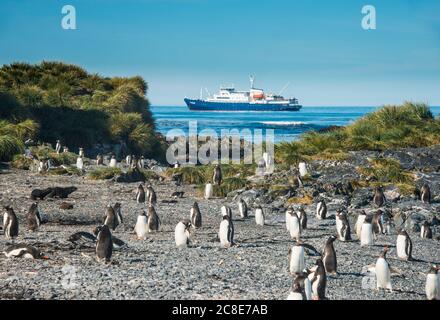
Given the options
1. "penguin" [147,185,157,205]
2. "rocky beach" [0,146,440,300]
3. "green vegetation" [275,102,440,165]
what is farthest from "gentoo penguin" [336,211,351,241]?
"green vegetation" [275,102,440,165]

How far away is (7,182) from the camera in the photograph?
18672 mm

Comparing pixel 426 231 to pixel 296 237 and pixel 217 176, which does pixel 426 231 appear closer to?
pixel 296 237

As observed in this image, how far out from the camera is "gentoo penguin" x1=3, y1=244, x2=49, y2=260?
9625 mm

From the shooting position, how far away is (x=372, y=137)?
82.0 feet

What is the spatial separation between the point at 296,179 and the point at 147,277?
35.9 ft

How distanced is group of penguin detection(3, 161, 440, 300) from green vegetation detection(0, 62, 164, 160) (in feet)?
34.1

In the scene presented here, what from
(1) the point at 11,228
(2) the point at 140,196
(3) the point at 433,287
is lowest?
(3) the point at 433,287

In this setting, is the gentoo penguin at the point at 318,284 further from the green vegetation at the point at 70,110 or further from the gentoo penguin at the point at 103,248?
the green vegetation at the point at 70,110

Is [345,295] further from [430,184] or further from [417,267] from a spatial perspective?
[430,184]

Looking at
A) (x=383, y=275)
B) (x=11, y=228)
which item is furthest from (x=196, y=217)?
(x=383, y=275)

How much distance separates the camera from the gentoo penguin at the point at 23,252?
9625mm

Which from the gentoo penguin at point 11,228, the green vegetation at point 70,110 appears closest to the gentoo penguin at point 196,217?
the gentoo penguin at point 11,228

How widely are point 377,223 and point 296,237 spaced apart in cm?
236

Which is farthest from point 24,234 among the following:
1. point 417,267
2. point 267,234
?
point 417,267
